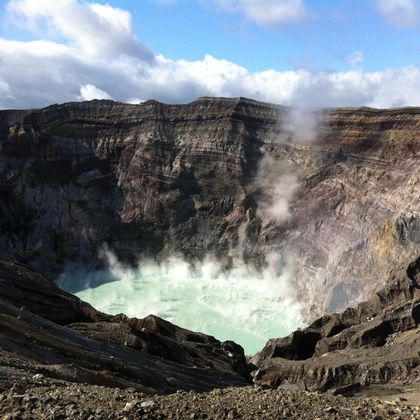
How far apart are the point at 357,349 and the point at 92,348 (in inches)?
830

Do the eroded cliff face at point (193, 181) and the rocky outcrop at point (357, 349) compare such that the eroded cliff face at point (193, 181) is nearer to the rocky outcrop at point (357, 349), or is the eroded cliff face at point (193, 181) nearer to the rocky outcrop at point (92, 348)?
the rocky outcrop at point (357, 349)

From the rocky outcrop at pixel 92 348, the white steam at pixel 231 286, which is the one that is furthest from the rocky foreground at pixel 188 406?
the white steam at pixel 231 286

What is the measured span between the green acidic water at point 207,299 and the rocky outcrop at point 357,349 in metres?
9.14

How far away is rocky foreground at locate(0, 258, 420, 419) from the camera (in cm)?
1405

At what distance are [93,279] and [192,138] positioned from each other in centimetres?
2386

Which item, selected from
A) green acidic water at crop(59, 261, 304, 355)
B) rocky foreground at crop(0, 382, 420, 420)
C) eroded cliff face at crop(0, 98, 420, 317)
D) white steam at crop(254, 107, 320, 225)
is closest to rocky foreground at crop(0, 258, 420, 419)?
rocky foreground at crop(0, 382, 420, 420)

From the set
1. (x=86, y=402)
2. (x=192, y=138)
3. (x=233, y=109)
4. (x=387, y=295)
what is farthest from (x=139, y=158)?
(x=86, y=402)

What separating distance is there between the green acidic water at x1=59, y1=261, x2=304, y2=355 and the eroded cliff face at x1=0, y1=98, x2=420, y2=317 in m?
2.23

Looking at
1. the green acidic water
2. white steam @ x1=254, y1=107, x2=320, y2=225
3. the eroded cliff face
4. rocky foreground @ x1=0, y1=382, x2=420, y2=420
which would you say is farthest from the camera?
white steam @ x1=254, y1=107, x2=320, y2=225

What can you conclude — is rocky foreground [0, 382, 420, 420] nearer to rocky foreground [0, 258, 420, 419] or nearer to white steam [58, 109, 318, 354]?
→ rocky foreground [0, 258, 420, 419]

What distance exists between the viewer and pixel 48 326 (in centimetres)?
3156

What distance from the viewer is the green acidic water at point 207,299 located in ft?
201

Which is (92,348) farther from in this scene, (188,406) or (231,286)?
(231,286)

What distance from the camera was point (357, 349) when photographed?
4269cm
